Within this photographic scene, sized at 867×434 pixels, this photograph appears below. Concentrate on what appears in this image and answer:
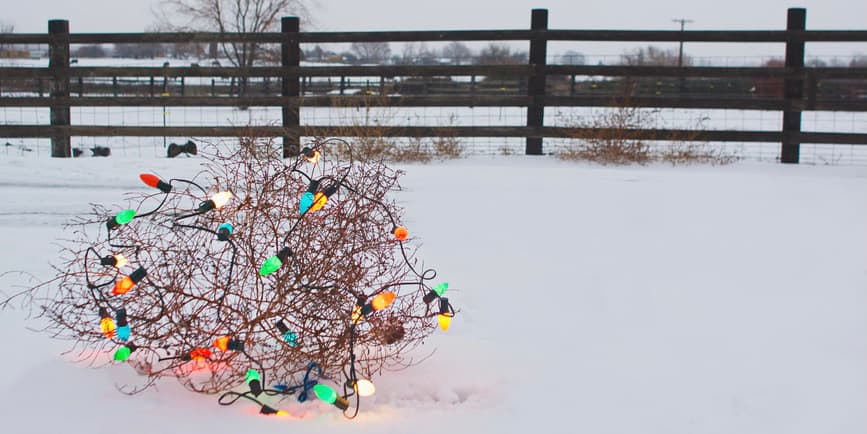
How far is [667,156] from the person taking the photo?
10062 mm

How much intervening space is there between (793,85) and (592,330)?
774cm

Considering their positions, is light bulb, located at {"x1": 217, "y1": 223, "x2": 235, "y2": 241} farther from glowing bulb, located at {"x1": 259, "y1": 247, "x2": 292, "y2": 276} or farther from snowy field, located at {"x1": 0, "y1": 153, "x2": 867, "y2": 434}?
snowy field, located at {"x1": 0, "y1": 153, "x2": 867, "y2": 434}

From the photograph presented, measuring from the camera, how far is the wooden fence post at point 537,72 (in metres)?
10.2

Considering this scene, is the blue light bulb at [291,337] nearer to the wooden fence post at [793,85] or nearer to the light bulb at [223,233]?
the light bulb at [223,233]

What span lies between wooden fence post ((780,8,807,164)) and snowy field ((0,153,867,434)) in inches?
127

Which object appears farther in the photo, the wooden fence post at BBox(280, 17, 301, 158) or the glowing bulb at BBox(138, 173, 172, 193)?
the wooden fence post at BBox(280, 17, 301, 158)

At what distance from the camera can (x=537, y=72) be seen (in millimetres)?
10320

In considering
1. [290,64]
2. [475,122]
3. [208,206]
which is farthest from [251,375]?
[475,122]

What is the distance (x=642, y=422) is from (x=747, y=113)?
2380cm

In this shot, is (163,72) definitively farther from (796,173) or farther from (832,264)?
(832,264)

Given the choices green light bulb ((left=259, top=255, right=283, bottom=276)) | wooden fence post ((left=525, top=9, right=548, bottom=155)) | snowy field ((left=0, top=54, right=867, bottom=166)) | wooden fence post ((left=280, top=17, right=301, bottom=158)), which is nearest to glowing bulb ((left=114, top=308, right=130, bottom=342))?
green light bulb ((left=259, top=255, right=283, bottom=276))

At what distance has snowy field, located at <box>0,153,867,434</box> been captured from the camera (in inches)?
114

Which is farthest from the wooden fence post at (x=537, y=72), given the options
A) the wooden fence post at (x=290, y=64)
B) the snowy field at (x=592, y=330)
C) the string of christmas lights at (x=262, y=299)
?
the string of christmas lights at (x=262, y=299)

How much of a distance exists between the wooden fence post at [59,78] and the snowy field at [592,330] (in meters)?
3.72
